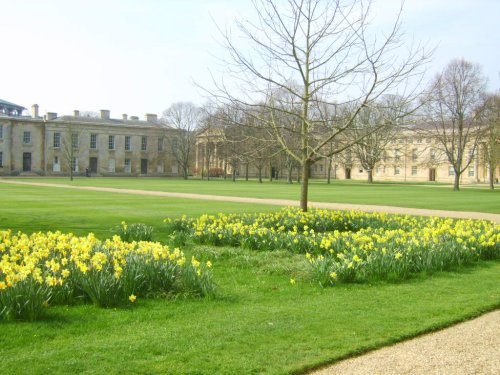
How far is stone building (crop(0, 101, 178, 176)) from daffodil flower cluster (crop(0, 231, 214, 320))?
232 ft

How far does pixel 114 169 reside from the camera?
289ft

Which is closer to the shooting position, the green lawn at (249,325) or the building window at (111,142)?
the green lawn at (249,325)

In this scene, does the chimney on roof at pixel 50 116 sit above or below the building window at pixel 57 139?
above

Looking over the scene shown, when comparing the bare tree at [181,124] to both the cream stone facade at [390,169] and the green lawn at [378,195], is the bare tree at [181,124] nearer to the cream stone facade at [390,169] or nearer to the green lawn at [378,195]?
the cream stone facade at [390,169]

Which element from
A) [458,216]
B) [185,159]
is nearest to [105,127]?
[185,159]

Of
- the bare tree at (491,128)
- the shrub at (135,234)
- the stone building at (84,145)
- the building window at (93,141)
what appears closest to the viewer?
the shrub at (135,234)

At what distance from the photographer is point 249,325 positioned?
6078 millimetres

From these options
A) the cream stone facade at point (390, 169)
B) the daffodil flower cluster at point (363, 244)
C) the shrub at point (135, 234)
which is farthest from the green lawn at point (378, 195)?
the cream stone facade at point (390, 169)

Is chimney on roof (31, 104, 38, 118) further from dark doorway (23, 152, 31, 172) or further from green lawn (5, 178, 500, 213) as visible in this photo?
green lawn (5, 178, 500, 213)

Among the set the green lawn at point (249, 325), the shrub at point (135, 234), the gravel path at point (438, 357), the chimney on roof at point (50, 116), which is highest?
the chimney on roof at point (50, 116)

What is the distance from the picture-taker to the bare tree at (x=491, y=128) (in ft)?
163

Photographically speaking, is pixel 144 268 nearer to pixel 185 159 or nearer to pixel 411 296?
pixel 411 296

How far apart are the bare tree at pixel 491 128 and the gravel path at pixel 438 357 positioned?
156ft

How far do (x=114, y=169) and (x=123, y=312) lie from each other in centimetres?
8425
